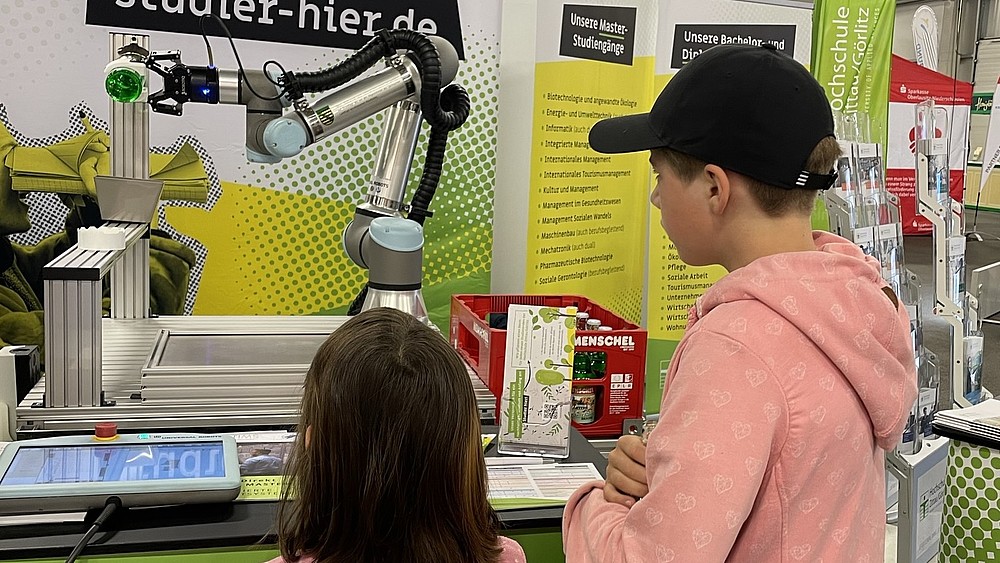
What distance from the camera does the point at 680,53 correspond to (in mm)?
4090

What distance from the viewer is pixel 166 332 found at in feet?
7.18

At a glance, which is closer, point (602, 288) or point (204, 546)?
point (204, 546)

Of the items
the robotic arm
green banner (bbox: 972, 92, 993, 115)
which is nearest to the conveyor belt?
→ the robotic arm

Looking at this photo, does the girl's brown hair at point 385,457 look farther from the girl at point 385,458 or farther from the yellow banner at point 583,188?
the yellow banner at point 583,188

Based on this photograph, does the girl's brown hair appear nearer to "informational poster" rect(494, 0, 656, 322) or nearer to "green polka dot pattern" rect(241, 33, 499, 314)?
"green polka dot pattern" rect(241, 33, 499, 314)

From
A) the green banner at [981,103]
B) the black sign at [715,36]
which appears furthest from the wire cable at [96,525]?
the green banner at [981,103]

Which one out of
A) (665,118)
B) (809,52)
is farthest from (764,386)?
(809,52)

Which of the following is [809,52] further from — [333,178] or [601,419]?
[601,419]

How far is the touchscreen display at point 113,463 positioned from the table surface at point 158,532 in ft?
0.19

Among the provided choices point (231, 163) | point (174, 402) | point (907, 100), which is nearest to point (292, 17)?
point (231, 163)

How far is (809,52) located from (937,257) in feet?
3.89

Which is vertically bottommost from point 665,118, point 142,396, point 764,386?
point 142,396

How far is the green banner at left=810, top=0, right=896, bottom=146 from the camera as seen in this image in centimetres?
428

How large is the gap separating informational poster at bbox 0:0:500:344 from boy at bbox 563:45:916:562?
2087 mm
